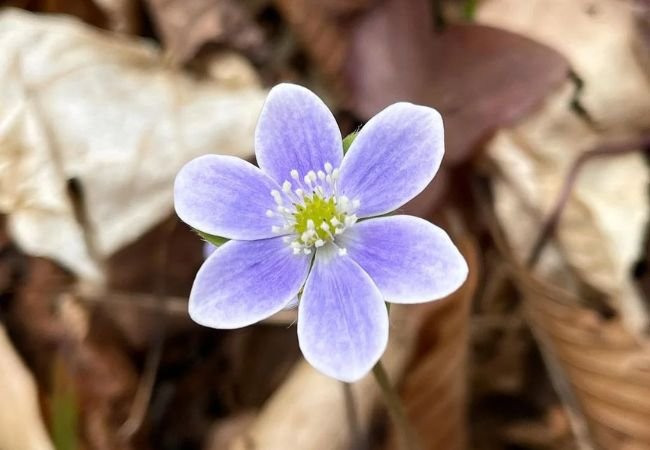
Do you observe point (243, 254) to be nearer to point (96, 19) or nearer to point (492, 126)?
point (492, 126)

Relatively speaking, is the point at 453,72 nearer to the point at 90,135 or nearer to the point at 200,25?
the point at 200,25

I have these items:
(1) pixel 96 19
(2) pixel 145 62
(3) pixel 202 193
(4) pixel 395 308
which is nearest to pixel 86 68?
(2) pixel 145 62

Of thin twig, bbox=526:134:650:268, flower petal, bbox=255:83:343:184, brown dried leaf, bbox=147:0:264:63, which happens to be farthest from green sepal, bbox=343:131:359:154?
brown dried leaf, bbox=147:0:264:63

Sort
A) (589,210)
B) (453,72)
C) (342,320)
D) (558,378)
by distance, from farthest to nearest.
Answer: (453,72)
(589,210)
(558,378)
(342,320)

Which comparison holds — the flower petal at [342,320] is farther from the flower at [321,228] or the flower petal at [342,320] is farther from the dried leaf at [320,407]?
the dried leaf at [320,407]

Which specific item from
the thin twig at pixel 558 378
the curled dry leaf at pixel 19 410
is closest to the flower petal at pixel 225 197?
the curled dry leaf at pixel 19 410

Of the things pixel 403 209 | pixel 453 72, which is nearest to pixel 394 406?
pixel 403 209

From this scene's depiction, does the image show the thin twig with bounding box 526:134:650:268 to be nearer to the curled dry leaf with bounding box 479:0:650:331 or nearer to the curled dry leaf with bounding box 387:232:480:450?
the curled dry leaf with bounding box 479:0:650:331
